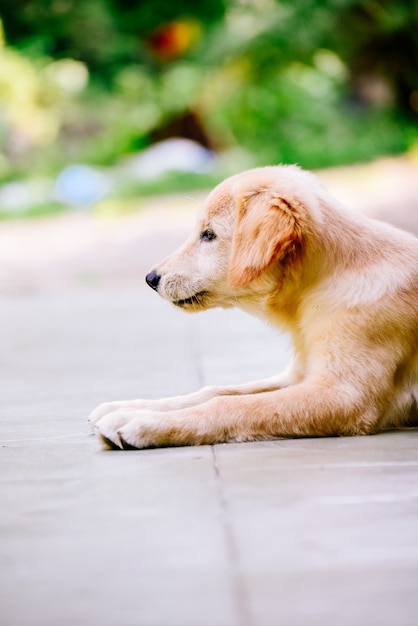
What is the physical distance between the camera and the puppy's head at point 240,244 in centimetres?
308

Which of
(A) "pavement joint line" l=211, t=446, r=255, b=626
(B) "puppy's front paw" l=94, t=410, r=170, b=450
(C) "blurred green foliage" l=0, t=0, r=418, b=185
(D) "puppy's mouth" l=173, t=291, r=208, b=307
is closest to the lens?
(A) "pavement joint line" l=211, t=446, r=255, b=626

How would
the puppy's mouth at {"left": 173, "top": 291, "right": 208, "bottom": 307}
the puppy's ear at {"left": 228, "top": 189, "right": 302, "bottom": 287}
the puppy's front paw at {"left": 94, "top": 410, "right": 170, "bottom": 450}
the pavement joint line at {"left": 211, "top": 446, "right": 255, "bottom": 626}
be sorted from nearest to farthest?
the pavement joint line at {"left": 211, "top": 446, "right": 255, "bottom": 626}, the puppy's front paw at {"left": 94, "top": 410, "right": 170, "bottom": 450}, the puppy's ear at {"left": 228, "top": 189, "right": 302, "bottom": 287}, the puppy's mouth at {"left": 173, "top": 291, "right": 208, "bottom": 307}

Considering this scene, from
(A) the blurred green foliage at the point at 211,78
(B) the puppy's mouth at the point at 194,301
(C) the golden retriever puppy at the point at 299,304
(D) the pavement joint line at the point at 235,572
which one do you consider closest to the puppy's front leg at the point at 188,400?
(C) the golden retriever puppy at the point at 299,304

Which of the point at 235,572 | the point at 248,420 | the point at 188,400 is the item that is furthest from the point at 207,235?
the point at 235,572

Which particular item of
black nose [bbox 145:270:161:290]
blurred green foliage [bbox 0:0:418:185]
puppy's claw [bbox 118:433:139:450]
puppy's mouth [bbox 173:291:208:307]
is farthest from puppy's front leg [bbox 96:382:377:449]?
blurred green foliage [bbox 0:0:418:185]

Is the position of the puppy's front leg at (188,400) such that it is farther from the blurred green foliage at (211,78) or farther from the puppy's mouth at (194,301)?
the blurred green foliage at (211,78)

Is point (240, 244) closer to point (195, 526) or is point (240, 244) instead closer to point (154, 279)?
point (154, 279)

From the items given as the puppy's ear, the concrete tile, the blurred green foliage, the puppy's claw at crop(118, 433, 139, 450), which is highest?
the blurred green foliage

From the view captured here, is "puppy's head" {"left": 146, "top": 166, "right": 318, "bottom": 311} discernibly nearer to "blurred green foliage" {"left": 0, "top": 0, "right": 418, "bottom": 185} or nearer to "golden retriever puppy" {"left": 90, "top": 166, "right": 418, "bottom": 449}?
"golden retriever puppy" {"left": 90, "top": 166, "right": 418, "bottom": 449}

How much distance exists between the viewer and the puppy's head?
3080 millimetres

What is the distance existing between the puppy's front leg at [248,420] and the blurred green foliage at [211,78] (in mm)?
10962

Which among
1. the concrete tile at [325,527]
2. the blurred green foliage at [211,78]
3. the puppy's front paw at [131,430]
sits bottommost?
the concrete tile at [325,527]

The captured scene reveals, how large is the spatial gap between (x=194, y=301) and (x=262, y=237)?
445 millimetres

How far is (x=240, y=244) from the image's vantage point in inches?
123
